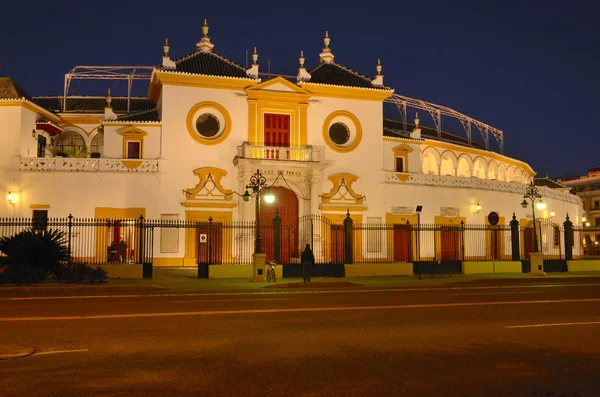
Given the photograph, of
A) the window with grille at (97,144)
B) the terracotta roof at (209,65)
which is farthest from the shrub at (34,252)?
the window with grille at (97,144)

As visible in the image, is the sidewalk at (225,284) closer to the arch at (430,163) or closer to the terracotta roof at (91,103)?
the arch at (430,163)

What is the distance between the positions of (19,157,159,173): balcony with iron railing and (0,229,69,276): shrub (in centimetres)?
1024

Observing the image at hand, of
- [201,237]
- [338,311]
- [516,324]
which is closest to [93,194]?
[201,237]

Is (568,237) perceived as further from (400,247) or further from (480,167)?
(480,167)

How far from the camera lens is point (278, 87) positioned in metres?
35.5

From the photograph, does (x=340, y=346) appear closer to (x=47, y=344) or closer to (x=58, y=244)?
(x=47, y=344)

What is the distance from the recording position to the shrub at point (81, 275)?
20.8 meters

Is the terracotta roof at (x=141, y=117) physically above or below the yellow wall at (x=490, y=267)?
above

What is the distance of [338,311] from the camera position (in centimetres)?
1261

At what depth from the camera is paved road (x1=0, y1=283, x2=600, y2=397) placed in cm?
649

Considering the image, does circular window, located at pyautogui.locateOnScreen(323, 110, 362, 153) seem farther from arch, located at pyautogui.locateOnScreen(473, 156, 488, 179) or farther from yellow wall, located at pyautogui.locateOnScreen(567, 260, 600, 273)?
arch, located at pyautogui.locateOnScreen(473, 156, 488, 179)

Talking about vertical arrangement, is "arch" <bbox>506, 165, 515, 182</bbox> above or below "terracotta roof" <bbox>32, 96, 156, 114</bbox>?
below

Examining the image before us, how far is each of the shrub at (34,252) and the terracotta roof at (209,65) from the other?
14808 mm

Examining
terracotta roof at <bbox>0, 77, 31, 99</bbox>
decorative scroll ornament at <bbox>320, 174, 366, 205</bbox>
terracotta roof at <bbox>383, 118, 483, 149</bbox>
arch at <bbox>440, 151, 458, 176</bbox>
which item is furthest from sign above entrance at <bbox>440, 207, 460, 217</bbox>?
terracotta roof at <bbox>0, 77, 31, 99</bbox>
